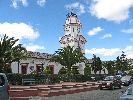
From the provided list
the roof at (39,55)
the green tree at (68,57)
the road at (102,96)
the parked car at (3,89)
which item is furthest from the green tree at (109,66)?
the parked car at (3,89)

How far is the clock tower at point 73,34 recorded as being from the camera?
85812 mm

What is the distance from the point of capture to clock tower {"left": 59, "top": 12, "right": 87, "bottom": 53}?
85.8 metres

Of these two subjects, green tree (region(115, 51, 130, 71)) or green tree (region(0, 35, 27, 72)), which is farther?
green tree (region(115, 51, 130, 71))

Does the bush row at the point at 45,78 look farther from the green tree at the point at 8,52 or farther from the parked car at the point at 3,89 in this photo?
the parked car at the point at 3,89

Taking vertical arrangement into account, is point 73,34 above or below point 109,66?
above

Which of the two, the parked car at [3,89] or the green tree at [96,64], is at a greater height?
the green tree at [96,64]

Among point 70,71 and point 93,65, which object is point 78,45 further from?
point 70,71

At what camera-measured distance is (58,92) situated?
31719mm

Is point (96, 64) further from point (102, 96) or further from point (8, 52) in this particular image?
point (102, 96)

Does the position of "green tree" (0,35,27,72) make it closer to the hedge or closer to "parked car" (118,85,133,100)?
the hedge

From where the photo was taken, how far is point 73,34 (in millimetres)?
86438

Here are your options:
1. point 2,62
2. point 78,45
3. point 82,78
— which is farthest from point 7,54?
point 78,45

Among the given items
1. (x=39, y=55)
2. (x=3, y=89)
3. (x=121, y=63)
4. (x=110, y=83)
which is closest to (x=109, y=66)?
(x=121, y=63)

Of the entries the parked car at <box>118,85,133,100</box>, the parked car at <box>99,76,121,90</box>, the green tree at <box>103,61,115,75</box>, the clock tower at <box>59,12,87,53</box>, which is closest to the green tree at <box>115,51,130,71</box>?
the green tree at <box>103,61,115,75</box>
